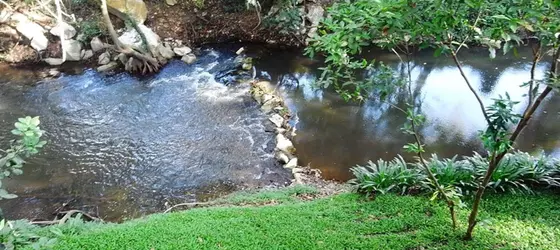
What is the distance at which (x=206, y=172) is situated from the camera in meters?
6.56

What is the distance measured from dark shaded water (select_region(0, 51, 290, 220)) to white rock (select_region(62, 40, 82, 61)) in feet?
2.91

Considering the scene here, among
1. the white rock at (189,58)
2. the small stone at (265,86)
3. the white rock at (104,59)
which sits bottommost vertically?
the white rock at (104,59)

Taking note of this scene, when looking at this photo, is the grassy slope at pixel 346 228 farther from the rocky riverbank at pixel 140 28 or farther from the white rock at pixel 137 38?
the rocky riverbank at pixel 140 28

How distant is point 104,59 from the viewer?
10.2 m

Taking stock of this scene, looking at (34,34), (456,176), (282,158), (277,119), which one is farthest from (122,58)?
(456,176)

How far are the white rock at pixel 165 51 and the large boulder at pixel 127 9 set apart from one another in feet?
3.41

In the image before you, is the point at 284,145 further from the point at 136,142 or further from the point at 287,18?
the point at 287,18

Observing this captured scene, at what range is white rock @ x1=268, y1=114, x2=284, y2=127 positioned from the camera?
7.76m

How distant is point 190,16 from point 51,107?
4866mm

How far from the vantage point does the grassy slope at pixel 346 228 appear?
12.3ft

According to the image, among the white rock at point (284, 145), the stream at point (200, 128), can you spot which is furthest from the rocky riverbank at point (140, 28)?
the white rock at point (284, 145)

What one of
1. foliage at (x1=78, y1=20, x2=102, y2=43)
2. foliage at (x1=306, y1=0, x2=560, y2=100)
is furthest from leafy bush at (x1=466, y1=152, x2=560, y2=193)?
foliage at (x1=78, y1=20, x2=102, y2=43)

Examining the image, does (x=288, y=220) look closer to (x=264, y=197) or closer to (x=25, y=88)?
(x=264, y=197)

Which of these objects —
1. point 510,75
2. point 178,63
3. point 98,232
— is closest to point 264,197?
point 98,232
